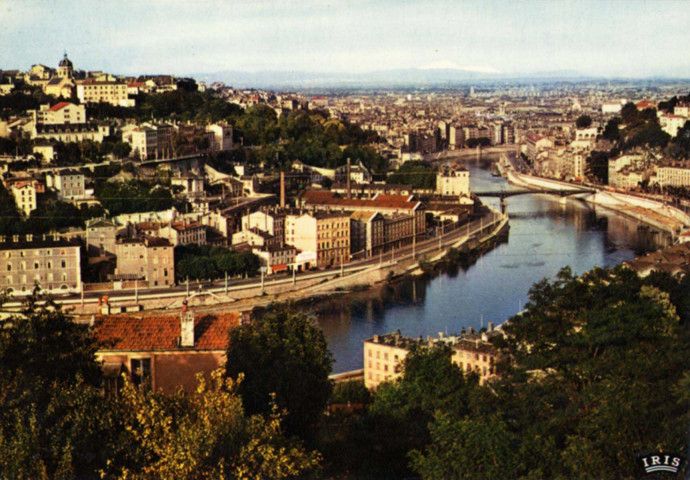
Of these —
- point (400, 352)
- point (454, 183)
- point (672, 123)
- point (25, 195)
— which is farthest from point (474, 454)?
point (672, 123)

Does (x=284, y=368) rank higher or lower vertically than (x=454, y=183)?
higher

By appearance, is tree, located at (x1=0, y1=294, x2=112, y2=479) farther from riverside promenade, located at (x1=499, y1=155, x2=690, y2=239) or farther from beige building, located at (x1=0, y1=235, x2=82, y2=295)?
riverside promenade, located at (x1=499, y1=155, x2=690, y2=239)

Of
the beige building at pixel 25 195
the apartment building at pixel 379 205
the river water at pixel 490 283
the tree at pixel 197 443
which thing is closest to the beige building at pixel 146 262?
the river water at pixel 490 283

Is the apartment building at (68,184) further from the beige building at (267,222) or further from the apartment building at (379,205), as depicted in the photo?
the apartment building at (379,205)

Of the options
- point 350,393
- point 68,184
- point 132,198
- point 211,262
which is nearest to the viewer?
point 350,393

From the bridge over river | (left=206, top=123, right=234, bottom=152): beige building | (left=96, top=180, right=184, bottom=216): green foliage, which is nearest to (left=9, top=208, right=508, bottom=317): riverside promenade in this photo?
(left=96, top=180, right=184, bottom=216): green foliage

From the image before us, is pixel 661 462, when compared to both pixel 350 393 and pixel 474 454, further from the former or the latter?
pixel 350 393

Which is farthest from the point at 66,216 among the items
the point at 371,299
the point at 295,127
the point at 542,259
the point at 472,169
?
the point at 472,169
